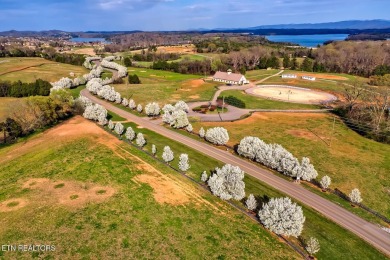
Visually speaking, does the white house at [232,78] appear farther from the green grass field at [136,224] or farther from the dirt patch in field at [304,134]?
the green grass field at [136,224]

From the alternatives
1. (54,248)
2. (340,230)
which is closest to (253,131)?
(340,230)

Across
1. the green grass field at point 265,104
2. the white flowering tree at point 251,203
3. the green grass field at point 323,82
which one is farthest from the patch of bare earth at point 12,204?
the green grass field at point 323,82

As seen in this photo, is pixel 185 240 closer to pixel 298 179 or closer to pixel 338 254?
pixel 338 254

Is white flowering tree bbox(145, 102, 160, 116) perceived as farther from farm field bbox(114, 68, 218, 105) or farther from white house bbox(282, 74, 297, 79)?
white house bbox(282, 74, 297, 79)

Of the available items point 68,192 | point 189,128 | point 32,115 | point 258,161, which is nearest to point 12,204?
point 68,192

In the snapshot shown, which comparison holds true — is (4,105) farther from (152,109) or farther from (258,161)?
(258,161)
